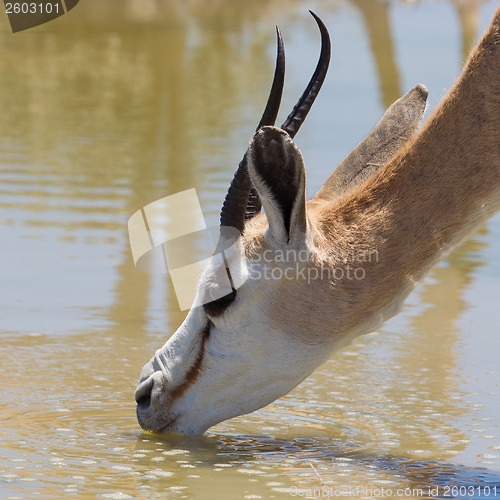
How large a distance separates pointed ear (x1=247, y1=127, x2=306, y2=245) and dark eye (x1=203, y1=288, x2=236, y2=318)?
424mm

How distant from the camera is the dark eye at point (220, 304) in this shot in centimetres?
493

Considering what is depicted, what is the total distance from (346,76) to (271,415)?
46.5 feet

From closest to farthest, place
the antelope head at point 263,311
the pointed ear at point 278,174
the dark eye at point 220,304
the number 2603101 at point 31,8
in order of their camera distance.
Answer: the pointed ear at point 278,174
the antelope head at point 263,311
the dark eye at point 220,304
the number 2603101 at point 31,8

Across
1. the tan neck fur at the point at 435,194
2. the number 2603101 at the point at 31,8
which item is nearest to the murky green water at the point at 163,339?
the tan neck fur at the point at 435,194

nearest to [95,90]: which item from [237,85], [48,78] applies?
[48,78]

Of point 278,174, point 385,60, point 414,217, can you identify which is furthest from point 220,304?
point 385,60

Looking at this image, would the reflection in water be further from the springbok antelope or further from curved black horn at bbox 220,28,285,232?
curved black horn at bbox 220,28,285,232

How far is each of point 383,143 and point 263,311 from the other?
1211mm

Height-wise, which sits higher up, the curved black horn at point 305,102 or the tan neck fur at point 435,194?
the curved black horn at point 305,102

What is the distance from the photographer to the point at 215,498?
4.51m

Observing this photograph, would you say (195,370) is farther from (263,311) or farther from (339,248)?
(339,248)

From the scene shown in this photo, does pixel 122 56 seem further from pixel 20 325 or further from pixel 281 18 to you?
pixel 20 325

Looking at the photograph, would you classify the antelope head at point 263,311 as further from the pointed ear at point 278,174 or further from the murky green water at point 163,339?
the murky green water at point 163,339

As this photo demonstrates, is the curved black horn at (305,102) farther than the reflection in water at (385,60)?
No
